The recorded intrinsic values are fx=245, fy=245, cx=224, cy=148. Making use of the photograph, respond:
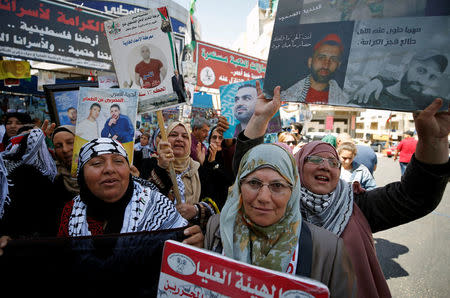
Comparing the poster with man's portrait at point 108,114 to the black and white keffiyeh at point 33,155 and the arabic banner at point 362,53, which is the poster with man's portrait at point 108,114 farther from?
the arabic banner at point 362,53

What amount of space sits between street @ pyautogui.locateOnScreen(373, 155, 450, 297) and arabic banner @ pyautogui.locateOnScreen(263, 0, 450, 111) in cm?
269

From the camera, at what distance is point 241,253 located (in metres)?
1.16

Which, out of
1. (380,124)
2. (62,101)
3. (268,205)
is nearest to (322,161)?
(268,205)

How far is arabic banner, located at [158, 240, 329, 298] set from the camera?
80 cm

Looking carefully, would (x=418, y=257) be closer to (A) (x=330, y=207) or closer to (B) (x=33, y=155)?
(A) (x=330, y=207)

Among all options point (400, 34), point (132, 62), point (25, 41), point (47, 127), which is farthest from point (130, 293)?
point (25, 41)

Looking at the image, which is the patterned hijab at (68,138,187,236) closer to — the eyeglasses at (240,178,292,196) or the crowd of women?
the crowd of women

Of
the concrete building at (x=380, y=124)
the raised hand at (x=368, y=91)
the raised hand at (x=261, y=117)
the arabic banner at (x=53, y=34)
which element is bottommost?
the raised hand at (x=261, y=117)

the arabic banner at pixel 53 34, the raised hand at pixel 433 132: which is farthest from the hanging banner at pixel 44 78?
the raised hand at pixel 433 132

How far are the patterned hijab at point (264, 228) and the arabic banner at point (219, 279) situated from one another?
0.25 meters

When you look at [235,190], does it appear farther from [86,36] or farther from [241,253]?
[86,36]

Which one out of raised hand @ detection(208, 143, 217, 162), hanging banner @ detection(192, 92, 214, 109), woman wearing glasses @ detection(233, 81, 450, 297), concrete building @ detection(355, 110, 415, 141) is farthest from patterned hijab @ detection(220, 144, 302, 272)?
concrete building @ detection(355, 110, 415, 141)

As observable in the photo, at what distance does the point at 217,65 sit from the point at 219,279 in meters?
6.06

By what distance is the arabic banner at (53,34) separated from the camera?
14.1ft
